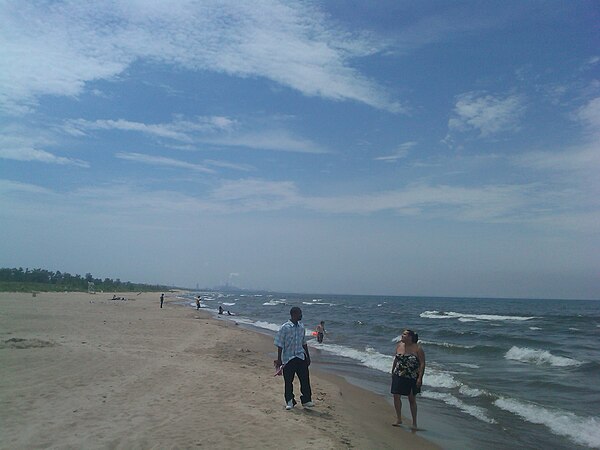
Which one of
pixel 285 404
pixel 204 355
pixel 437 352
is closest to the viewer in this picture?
pixel 285 404

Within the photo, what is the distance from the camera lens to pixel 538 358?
61.0ft

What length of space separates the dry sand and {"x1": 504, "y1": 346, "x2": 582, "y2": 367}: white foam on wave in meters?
9.72

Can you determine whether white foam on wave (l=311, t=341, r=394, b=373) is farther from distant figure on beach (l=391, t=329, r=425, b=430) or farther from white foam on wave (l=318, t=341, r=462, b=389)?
distant figure on beach (l=391, t=329, r=425, b=430)

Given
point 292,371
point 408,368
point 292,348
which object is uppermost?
point 292,348

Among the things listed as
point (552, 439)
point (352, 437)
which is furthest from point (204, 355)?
point (552, 439)

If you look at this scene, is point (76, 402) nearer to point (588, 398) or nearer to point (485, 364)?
point (588, 398)

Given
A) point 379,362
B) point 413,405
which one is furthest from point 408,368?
point 379,362

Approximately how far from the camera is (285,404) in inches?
323

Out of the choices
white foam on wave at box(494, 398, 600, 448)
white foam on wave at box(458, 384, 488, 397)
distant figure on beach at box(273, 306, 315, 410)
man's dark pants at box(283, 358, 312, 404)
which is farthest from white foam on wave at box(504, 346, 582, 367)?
distant figure on beach at box(273, 306, 315, 410)

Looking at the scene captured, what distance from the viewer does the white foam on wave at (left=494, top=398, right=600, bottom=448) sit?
8.59 metres

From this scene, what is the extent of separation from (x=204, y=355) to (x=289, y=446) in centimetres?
932

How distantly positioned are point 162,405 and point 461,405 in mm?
6881

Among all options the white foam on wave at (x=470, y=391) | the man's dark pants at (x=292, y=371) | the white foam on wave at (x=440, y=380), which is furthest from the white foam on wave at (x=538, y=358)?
the man's dark pants at (x=292, y=371)

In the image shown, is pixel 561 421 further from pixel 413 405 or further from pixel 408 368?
pixel 408 368
